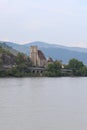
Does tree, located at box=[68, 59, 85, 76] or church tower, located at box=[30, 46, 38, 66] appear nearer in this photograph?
tree, located at box=[68, 59, 85, 76]

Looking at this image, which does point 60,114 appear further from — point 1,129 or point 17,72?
point 17,72

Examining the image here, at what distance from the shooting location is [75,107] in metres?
28.4

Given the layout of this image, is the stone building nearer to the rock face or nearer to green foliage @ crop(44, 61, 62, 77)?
the rock face

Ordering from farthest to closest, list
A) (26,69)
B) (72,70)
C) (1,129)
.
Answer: (72,70), (26,69), (1,129)

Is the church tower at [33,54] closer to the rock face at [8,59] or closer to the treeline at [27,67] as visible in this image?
the treeline at [27,67]

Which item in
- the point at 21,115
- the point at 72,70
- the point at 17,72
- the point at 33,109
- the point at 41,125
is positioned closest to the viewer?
the point at 41,125

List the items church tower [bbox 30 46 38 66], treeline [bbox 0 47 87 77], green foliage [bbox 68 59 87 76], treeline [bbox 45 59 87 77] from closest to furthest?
treeline [bbox 0 47 87 77] < treeline [bbox 45 59 87 77] < green foliage [bbox 68 59 87 76] < church tower [bbox 30 46 38 66]

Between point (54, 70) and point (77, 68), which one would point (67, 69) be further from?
point (54, 70)

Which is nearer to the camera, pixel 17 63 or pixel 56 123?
pixel 56 123

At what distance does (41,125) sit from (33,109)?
6.10 meters

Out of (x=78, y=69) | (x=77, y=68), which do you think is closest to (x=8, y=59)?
(x=77, y=68)

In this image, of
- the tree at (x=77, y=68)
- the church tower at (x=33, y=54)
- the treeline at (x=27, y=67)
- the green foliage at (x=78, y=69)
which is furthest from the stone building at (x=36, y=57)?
the green foliage at (x=78, y=69)

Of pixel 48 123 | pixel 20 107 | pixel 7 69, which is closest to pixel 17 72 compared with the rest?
pixel 7 69

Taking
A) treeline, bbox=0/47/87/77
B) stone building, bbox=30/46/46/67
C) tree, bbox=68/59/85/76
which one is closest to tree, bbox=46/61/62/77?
treeline, bbox=0/47/87/77
